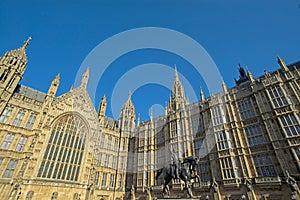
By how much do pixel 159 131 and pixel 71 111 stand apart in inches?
734

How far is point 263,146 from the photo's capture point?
65.6ft

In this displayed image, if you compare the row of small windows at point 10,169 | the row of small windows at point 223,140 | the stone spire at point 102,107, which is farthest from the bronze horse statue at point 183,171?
the stone spire at point 102,107

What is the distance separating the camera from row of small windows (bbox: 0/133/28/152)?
21433 millimetres

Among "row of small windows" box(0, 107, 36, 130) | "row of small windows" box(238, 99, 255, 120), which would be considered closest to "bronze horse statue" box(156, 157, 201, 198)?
"row of small windows" box(238, 99, 255, 120)

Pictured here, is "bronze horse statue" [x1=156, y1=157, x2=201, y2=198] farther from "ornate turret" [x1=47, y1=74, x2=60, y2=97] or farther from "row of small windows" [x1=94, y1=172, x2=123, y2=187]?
"ornate turret" [x1=47, y1=74, x2=60, y2=97]

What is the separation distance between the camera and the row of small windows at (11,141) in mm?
21433

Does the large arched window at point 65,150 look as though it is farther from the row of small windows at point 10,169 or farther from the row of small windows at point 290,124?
the row of small windows at point 290,124

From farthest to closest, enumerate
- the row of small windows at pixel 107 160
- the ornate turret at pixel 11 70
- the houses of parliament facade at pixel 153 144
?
the row of small windows at pixel 107 160 → the ornate turret at pixel 11 70 → the houses of parliament facade at pixel 153 144

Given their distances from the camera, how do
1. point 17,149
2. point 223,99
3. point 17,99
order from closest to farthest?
point 17,149, point 17,99, point 223,99

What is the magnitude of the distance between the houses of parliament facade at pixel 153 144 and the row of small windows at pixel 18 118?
0.50ft

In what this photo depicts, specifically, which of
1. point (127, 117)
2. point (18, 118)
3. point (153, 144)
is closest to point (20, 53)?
point (18, 118)

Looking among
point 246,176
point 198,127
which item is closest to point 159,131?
point 198,127

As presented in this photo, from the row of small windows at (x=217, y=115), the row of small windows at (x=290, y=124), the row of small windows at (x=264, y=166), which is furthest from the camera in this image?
the row of small windows at (x=217, y=115)

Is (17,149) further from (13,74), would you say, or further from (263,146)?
(263,146)
